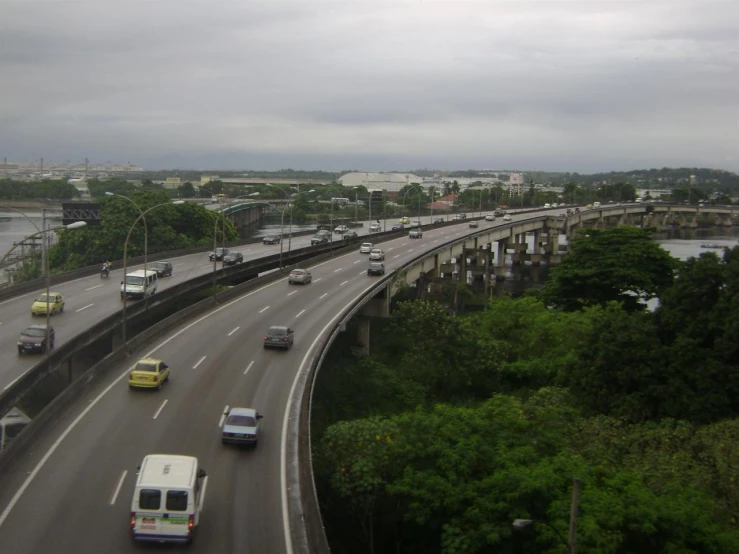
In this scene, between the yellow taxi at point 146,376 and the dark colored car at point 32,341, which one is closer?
the yellow taxi at point 146,376

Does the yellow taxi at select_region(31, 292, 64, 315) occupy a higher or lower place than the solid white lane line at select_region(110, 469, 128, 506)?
higher

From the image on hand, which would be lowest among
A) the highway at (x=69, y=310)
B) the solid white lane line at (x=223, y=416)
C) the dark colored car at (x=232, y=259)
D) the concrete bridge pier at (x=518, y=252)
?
Answer: the concrete bridge pier at (x=518, y=252)

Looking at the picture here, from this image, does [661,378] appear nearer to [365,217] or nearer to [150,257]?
[150,257]

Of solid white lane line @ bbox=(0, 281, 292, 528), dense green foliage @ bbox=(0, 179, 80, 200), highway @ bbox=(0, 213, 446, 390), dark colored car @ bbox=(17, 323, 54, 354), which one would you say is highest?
dense green foliage @ bbox=(0, 179, 80, 200)

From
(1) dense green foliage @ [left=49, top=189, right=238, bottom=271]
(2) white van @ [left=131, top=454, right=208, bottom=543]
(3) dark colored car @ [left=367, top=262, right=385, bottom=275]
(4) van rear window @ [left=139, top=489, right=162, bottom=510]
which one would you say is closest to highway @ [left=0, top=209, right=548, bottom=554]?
(2) white van @ [left=131, top=454, right=208, bottom=543]

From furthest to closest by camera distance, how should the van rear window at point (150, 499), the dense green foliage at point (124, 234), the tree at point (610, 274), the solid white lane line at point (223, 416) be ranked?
the dense green foliage at point (124, 234), the tree at point (610, 274), the solid white lane line at point (223, 416), the van rear window at point (150, 499)

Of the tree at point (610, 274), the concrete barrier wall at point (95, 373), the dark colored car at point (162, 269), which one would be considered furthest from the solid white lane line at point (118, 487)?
the tree at point (610, 274)

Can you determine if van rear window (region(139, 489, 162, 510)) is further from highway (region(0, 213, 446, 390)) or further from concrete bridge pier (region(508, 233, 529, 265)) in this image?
concrete bridge pier (region(508, 233, 529, 265))

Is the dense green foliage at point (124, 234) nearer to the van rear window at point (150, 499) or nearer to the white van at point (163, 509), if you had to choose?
the white van at point (163, 509)
